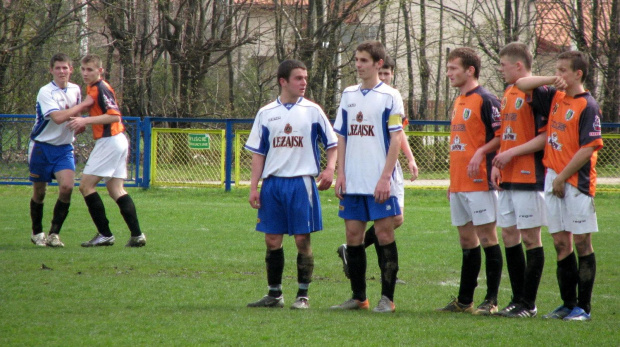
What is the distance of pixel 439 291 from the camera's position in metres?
6.55

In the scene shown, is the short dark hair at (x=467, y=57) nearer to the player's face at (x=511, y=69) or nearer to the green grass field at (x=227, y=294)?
the player's face at (x=511, y=69)

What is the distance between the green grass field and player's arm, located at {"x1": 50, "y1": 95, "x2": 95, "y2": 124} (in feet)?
4.82

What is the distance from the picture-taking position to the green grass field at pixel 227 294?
460 centimetres

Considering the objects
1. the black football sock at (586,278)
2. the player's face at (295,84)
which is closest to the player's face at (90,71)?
the player's face at (295,84)

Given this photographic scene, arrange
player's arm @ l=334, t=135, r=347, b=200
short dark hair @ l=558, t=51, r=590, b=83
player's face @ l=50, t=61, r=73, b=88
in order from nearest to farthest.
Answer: short dark hair @ l=558, t=51, r=590, b=83 → player's arm @ l=334, t=135, r=347, b=200 → player's face @ l=50, t=61, r=73, b=88

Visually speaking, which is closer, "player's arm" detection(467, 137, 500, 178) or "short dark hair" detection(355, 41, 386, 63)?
"player's arm" detection(467, 137, 500, 178)

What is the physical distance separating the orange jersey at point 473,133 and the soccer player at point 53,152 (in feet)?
16.6

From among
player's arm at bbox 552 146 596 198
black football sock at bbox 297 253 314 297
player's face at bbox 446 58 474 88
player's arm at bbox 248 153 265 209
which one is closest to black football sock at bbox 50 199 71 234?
player's arm at bbox 248 153 265 209

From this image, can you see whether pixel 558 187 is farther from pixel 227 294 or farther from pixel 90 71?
pixel 90 71

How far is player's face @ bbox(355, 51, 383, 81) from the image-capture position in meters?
5.59

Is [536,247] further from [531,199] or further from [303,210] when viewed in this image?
[303,210]

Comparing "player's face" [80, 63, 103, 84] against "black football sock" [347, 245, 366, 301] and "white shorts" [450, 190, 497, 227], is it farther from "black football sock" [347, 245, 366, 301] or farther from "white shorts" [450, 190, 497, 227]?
"white shorts" [450, 190, 497, 227]

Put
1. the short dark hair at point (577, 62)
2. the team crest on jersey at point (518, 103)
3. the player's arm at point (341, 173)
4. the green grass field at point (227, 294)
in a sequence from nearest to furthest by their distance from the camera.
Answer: the green grass field at point (227, 294) → the short dark hair at point (577, 62) → the team crest on jersey at point (518, 103) → the player's arm at point (341, 173)

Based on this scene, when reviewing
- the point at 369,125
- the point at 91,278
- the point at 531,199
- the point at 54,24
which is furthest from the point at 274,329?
the point at 54,24
